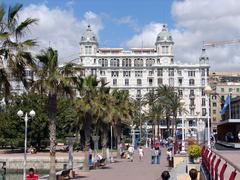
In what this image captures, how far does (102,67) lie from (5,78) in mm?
150770

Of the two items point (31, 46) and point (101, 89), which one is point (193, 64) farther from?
point (31, 46)

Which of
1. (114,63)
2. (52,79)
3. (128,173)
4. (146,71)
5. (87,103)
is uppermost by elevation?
(114,63)

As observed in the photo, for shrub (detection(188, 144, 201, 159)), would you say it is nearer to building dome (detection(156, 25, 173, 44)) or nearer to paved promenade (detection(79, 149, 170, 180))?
paved promenade (detection(79, 149, 170, 180))

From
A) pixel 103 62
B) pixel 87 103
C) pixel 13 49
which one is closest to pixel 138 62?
pixel 103 62

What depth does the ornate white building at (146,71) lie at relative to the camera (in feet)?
540

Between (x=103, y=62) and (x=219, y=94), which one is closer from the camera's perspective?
(x=219, y=94)

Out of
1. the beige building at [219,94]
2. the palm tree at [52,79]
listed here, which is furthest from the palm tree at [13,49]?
the beige building at [219,94]

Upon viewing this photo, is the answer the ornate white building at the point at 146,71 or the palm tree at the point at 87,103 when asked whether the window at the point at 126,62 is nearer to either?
the ornate white building at the point at 146,71

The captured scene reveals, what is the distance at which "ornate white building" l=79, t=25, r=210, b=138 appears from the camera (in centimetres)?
16462

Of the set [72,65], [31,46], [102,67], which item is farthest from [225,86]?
[31,46]

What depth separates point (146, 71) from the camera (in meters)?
166

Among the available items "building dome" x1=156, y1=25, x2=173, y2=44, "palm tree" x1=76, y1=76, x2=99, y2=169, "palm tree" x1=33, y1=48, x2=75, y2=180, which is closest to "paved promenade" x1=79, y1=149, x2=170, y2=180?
"palm tree" x1=76, y1=76, x2=99, y2=169

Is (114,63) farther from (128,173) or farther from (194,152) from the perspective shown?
(194,152)

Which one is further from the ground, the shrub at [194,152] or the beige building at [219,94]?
the beige building at [219,94]
